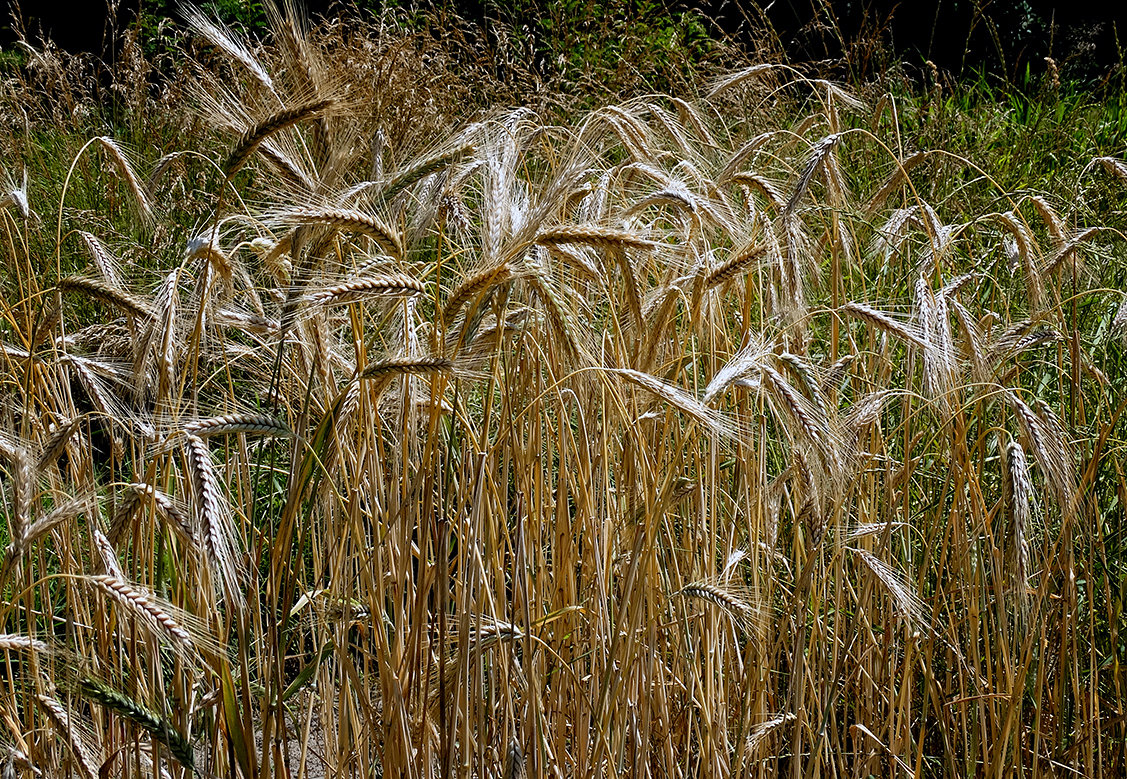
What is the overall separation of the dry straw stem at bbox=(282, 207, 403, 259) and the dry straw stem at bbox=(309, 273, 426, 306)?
0.06m

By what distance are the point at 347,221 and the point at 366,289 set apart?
0.11 meters

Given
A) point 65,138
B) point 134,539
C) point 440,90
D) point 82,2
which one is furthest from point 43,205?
point 82,2

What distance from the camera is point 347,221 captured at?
4.24 feet

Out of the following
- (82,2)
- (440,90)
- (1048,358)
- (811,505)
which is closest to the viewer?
(811,505)

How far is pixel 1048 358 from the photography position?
2.79 m

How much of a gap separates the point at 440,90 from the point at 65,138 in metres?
1.67

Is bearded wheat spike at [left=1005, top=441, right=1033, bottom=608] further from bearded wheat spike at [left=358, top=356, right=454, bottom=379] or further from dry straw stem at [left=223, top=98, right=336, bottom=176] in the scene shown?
dry straw stem at [left=223, top=98, right=336, bottom=176]

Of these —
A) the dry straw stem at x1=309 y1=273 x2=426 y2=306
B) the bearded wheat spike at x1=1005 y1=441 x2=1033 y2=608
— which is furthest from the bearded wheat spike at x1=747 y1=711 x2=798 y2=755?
the dry straw stem at x1=309 y1=273 x2=426 y2=306

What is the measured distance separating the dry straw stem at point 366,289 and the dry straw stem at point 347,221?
6 centimetres

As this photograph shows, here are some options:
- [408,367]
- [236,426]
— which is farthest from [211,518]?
[408,367]

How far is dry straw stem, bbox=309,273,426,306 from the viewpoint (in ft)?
3.97

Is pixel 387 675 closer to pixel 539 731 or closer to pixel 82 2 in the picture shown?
pixel 539 731

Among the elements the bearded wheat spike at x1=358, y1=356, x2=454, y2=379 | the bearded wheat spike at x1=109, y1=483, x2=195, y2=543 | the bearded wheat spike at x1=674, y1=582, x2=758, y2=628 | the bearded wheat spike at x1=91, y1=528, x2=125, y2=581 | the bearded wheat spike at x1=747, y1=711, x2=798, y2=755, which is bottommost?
the bearded wheat spike at x1=747, y1=711, x2=798, y2=755

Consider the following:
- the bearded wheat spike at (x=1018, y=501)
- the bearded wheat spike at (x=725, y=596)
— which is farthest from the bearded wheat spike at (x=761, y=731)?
the bearded wheat spike at (x=1018, y=501)
